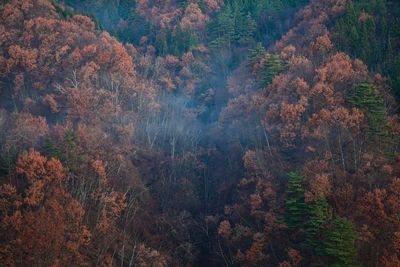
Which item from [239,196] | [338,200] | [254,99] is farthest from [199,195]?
[338,200]

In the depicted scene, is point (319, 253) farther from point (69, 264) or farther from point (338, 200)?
point (69, 264)

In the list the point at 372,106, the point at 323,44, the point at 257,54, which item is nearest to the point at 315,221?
the point at 372,106

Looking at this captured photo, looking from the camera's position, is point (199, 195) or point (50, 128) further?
point (199, 195)

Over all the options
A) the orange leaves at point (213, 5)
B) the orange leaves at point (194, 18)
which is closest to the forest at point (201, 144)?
the orange leaves at point (194, 18)

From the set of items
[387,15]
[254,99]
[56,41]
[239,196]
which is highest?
[387,15]

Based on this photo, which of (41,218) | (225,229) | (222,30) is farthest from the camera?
(222,30)

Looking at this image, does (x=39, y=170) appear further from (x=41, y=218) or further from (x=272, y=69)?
(x=272, y=69)

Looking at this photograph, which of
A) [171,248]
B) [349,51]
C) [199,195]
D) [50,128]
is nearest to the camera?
[171,248]

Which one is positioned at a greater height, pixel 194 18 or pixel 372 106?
pixel 194 18
